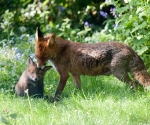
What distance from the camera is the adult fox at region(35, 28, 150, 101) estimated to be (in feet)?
27.2

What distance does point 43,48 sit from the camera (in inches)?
328

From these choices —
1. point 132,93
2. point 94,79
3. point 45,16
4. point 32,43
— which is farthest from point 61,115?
point 45,16

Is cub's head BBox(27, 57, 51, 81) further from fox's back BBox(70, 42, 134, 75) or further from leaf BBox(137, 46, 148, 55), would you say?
A: leaf BBox(137, 46, 148, 55)

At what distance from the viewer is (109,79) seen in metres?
9.40

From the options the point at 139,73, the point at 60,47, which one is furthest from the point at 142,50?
the point at 60,47

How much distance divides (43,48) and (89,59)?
0.87 m

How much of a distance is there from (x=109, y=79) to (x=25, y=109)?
2473mm

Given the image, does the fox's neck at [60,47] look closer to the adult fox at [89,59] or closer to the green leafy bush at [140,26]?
the adult fox at [89,59]

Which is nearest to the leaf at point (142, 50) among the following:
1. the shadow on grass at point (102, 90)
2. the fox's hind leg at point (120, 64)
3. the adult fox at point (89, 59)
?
the adult fox at point (89, 59)

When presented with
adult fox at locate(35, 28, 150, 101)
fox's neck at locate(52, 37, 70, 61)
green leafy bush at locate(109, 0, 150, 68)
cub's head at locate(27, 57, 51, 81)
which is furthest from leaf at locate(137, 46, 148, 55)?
cub's head at locate(27, 57, 51, 81)

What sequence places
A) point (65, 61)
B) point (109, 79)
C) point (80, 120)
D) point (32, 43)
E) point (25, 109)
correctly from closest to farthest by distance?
point (80, 120) < point (25, 109) < point (65, 61) < point (109, 79) < point (32, 43)

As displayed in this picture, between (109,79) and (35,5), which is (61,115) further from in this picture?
(35,5)

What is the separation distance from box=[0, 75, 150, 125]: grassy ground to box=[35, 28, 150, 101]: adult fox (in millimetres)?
307

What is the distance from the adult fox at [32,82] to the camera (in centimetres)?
855
